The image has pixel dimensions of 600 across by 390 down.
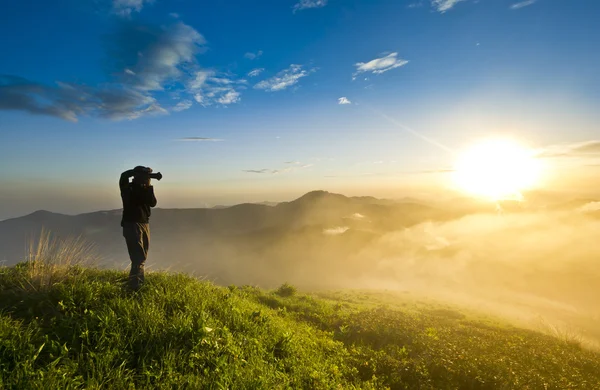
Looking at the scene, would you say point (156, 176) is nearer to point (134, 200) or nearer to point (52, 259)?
point (134, 200)

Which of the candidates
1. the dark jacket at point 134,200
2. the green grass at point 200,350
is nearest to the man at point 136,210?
the dark jacket at point 134,200

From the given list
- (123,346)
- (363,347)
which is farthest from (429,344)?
(123,346)

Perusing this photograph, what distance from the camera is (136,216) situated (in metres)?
10.1

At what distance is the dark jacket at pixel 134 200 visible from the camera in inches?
395

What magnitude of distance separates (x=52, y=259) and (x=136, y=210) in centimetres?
292

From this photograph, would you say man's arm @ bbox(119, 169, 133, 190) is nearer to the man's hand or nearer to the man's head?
the man's hand

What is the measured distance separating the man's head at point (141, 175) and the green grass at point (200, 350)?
3.27 meters

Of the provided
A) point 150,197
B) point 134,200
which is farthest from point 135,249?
point 150,197

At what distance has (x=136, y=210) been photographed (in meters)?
10.1

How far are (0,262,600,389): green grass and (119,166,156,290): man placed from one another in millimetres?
867

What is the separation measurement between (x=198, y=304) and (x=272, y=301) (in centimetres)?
826

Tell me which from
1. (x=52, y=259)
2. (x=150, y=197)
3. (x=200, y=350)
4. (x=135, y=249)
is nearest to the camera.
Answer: (x=200, y=350)

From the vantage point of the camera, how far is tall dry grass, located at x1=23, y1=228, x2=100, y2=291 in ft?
27.4

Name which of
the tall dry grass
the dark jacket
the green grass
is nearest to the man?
the dark jacket
